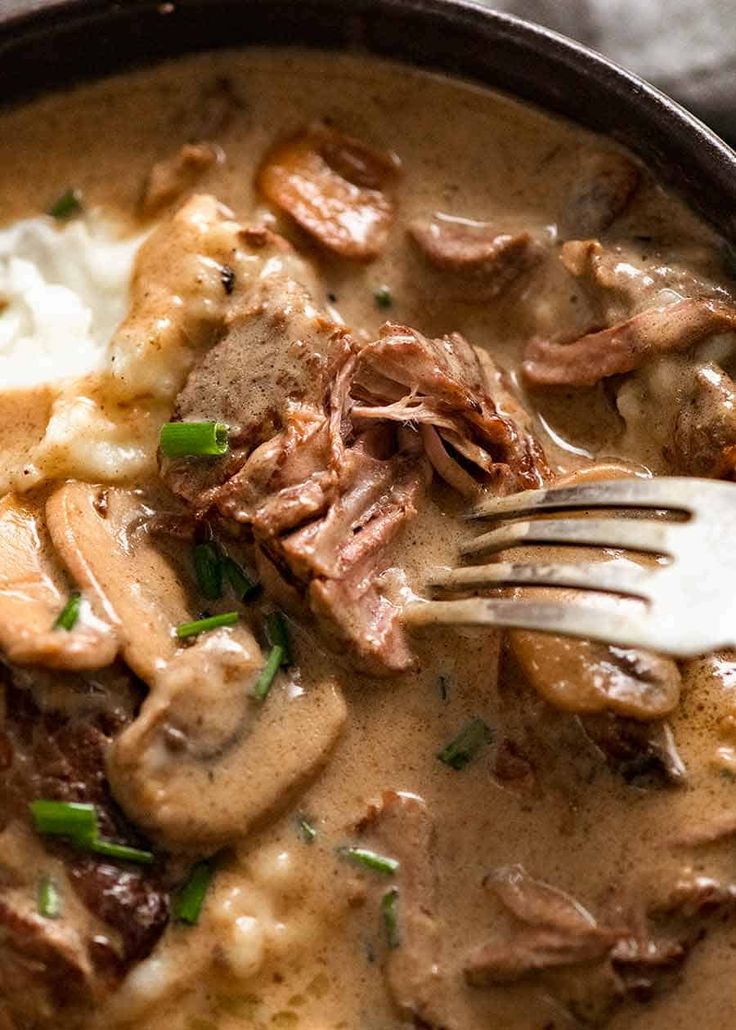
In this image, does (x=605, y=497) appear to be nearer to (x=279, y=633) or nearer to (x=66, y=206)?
(x=279, y=633)

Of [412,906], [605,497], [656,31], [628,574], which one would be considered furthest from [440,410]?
[656,31]

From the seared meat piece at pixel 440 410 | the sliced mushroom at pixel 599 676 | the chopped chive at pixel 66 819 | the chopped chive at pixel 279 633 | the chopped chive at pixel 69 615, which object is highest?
the seared meat piece at pixel 440 410

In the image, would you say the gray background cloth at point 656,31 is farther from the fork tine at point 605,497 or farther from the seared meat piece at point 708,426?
the fork tine at point 605,497

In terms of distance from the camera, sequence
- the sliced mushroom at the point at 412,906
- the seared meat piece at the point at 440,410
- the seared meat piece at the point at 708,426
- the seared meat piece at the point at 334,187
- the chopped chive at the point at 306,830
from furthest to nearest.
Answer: the seared meat piece at the point at 334,187, the seared meat piece at the point at 708,426, the seared meat piece at the point at 440,410, the chopped chive at the point at 306,830, the sliced mushroom at the point at 412,906

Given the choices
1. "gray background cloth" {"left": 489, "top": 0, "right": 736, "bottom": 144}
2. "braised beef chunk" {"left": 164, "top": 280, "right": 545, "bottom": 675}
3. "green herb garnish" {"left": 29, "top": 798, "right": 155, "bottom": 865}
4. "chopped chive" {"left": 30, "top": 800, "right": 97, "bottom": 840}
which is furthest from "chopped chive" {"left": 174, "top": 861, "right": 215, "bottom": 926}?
"gray background cloth" {"left": 489, "top": 0, "right": 736, "bottom": 144}

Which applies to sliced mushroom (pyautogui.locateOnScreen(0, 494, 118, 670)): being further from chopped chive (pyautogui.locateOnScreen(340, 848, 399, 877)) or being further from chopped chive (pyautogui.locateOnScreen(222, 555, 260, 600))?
chopped chive (pyautogui.locateOnScreen(340, 848, 399, 877))

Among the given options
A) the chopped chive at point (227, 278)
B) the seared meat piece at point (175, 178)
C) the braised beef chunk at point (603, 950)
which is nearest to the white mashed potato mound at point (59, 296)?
the seared meat piece at point (175, 178)
